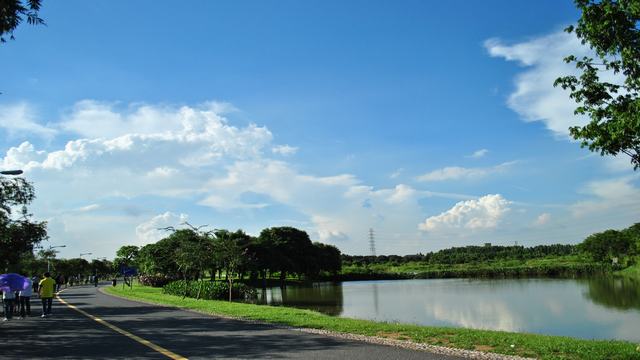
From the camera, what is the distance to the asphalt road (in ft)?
35.0

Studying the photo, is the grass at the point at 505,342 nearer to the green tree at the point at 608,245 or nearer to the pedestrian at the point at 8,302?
the pedestrian at the point at 8,302

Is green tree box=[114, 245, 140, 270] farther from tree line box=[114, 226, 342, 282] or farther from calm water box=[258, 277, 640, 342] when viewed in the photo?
calm water box=[258, 277, 640, 342]

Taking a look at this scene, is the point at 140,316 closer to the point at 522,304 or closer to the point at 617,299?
the point at 522,304

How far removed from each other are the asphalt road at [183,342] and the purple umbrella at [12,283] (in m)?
2.32

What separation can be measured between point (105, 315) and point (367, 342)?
45.9 ft

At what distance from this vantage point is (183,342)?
12594 millimetres

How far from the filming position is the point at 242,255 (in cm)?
3559

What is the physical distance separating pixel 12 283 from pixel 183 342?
1211cm

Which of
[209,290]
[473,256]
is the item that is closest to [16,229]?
[209,290]

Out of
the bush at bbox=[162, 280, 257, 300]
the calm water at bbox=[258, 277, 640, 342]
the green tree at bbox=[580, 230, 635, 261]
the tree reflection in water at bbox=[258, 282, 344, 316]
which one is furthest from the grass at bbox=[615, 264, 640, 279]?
the bush at bbox=[162, 280, 257, 300]

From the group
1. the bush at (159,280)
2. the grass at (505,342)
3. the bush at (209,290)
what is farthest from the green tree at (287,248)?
the grass at (505,342)

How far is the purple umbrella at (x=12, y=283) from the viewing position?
20594 millimetres

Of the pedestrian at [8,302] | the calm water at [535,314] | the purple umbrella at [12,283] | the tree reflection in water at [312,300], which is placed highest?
the purple umbrella at [12,283]

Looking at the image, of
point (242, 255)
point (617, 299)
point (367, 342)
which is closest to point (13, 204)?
point (242, 255)
